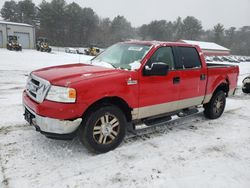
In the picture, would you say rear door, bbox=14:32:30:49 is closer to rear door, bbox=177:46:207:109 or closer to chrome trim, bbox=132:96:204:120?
rear door, bbox=177:46:207:109

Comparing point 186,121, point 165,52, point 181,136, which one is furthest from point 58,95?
point 186,121

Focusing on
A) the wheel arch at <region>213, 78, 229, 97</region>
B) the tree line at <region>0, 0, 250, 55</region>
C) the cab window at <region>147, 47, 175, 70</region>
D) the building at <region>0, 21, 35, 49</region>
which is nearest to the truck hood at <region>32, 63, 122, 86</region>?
the cab window at <region>147, 47, 175, 70</region>

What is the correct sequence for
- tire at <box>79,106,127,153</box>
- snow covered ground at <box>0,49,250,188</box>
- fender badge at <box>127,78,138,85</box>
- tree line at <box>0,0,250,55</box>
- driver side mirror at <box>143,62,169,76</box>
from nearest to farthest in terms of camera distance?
snow covered ground at <box>0,49,250,188</box> < tire at <box>79,106,127,153</box> < fender badge at <box>127,78,138,85</box> < driver side mirror at <box>143,62,169,76</box> < tree line at <box>0,0,250,55</box>

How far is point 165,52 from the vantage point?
16.2 feet

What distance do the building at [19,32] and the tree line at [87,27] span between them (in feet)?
84.2

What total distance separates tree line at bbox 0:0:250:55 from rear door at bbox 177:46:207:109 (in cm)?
7032

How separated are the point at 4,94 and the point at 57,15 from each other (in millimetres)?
67379

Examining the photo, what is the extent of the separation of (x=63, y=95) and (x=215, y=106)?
4295mm

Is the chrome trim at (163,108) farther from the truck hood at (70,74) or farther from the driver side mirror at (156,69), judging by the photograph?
the truck hood at (70,74)

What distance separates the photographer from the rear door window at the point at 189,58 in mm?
5246

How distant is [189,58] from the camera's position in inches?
213

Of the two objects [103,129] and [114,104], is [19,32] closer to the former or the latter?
[114,104]

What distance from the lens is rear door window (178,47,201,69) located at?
525 centimetres

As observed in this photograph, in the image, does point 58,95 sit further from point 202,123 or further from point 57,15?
point 57,15
